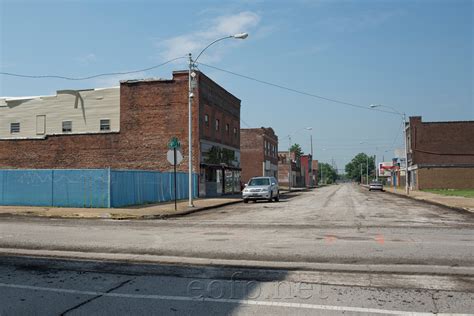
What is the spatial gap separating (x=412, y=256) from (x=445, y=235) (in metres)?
4.14

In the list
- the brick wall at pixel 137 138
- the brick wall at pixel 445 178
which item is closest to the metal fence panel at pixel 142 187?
the brick wall at pixel 137 138

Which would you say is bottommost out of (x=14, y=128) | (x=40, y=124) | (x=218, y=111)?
(x=14, y=128)

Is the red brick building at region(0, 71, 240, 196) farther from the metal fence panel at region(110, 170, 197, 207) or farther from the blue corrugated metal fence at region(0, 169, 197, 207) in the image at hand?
the blue corrugated metal fence at region(0, 169, 197, 207)

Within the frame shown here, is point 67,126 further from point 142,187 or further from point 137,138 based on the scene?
point 142,187

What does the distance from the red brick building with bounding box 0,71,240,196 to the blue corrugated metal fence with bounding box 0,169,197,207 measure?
390 inches

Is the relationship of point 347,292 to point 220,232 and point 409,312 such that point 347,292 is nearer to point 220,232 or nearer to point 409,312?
point 409,312

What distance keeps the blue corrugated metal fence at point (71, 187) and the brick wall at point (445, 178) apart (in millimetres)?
44237

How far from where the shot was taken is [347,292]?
6.58 metres

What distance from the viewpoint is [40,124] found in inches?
1631

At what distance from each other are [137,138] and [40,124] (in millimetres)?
10310

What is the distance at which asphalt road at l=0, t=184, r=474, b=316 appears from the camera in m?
5.95

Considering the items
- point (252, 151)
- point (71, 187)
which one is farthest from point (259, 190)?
point (252, 151)

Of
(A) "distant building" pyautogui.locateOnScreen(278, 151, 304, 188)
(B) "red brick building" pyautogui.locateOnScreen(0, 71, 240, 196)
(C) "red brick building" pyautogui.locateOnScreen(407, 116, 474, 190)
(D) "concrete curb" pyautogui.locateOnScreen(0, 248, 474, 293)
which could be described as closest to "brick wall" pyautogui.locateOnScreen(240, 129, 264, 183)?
(A) "distant building" pyautogui.locateOnScreen(278, 151, 304, 188)

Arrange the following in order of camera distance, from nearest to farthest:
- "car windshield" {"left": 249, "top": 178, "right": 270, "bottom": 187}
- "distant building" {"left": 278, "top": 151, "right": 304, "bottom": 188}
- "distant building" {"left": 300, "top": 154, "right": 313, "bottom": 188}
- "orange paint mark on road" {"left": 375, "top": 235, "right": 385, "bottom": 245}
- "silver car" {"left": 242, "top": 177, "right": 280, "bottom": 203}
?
"orange paint mark on road" {"left": 375, "top": 235, "right": 385, "bottom": 245}, "silver car" {"left": 242, "top": 177, "right": 280, "bottom": 203}, "car windshield" {"left": 249, "top": 178, "right": 270, "bottom": 187}, "distant building" {"left": 278, "top": 151, "right": 304, "bottom": 188}, "distant building" {"left": 300, "top": 154, "right": 313, "bottom": 188}
